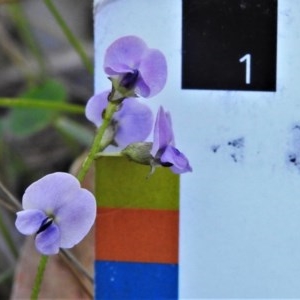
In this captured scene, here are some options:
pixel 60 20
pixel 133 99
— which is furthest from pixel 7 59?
pixel 133 99

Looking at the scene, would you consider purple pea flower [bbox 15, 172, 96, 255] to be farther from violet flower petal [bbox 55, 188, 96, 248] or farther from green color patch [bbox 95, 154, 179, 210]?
green color patch [bbox 95, 154, 179, 210]

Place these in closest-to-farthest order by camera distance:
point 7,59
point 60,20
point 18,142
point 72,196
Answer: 1. point 72,196
2. point 60,20
3. point 18,142
4. point 7,59

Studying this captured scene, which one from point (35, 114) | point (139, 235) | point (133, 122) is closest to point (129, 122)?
point (133, 122)

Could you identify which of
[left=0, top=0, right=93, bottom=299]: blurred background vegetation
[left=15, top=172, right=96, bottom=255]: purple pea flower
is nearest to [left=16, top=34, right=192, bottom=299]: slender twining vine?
[left=15, top=172, right=96, bottom=255]: purple pea flower

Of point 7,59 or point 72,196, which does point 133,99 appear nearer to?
point 72,196

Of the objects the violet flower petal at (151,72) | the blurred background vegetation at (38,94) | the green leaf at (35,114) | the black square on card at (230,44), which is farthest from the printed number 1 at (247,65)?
the green leaf at (35,114)
